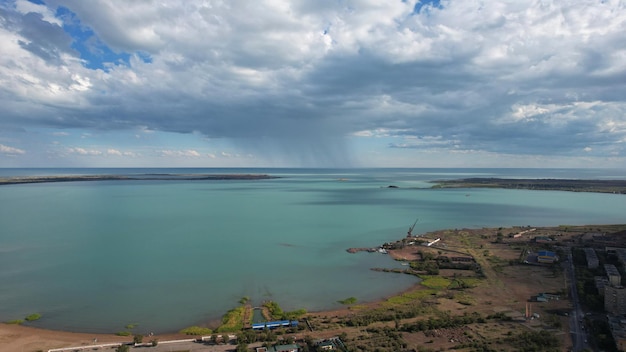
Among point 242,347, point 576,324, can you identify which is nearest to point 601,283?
point 576,324

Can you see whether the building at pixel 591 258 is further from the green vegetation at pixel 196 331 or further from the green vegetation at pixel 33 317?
the green vegetation at pixel 33 317

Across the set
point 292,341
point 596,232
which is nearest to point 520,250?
point 596,232

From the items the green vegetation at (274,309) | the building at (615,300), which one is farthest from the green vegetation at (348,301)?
the building at (615,300)

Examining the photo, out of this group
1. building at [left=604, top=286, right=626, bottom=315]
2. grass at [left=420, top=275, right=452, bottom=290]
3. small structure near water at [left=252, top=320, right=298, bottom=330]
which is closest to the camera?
small structure near water at [left=252, top=320, right=298, bottom=330]

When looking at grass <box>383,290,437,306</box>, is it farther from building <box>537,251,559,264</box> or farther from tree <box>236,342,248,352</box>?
building <box>537,251,559,264</box>

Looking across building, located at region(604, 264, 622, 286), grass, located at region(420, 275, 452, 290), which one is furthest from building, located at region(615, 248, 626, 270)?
grass, located at region(420, 275, 452, 290)

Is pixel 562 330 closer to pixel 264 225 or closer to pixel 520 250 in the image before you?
pixel 520 250
